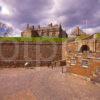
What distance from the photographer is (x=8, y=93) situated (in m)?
12.2

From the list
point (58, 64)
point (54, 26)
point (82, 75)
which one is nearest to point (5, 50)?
point (58, 64)

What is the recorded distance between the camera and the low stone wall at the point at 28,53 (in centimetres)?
2692

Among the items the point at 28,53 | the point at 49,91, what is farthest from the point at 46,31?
the point at 49,91

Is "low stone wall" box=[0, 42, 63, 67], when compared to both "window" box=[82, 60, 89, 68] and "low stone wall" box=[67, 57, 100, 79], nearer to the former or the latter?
"low stone wall" box=[67, 57, 100, 79]

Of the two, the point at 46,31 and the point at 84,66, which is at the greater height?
the point at 46,31

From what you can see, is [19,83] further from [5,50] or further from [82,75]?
[5,50]

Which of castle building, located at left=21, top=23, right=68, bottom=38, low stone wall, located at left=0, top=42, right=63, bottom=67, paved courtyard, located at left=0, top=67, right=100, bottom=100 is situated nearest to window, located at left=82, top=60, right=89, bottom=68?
paved courtyard, located at left=0, top=67, right=100, bottom=100

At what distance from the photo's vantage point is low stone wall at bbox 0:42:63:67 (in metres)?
26.9

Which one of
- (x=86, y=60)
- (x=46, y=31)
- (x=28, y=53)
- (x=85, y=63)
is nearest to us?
(x=86, y=60)

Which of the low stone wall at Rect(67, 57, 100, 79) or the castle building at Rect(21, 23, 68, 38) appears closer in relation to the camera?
the low stone wall at Rect(67, 57, 100, 79)

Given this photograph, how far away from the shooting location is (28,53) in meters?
27.9

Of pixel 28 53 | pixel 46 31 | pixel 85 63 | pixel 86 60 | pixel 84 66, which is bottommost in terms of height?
pixel 84 66

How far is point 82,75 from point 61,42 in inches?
508

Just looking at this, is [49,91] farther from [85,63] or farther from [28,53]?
[28,53]
